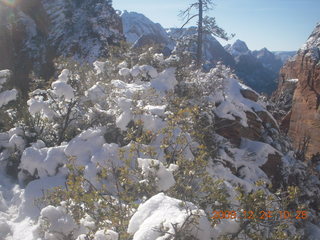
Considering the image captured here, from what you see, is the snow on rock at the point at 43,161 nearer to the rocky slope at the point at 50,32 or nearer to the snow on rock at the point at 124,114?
the snow on rock at the point at 124,114

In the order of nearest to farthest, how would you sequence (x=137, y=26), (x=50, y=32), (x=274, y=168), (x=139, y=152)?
(x=139, y=152)
(x=274, y=168)
(x=50, y=32)
(x=137, y=26)

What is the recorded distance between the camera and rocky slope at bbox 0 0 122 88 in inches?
668

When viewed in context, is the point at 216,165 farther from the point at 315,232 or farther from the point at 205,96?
the point at 315,232

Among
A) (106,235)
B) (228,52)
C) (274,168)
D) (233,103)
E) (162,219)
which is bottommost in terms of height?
(274,168)

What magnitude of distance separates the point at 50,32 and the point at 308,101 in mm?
16587

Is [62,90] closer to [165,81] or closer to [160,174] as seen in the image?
[165,81]

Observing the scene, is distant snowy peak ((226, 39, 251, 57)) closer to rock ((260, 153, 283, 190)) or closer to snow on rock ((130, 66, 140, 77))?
rock ((260, 153, 283, 190))

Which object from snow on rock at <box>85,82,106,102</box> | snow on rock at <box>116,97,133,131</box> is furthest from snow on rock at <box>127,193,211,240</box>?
snow on rock at <box>85,82,106,102</box>

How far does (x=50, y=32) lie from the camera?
733 inches

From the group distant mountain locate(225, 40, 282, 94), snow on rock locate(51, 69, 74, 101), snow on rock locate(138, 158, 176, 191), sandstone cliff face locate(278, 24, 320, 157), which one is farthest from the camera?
distant mountain locate(225, 40, 282, 94)

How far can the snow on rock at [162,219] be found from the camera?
2473 millimetres

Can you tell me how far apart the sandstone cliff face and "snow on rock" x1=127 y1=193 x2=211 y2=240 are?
51.9ft

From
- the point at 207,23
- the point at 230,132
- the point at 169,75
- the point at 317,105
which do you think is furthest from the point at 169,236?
the point at 317,105

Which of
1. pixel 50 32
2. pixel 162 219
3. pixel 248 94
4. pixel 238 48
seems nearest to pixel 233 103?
pixel 248 94
